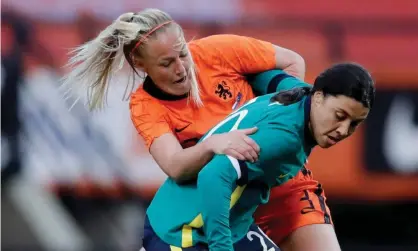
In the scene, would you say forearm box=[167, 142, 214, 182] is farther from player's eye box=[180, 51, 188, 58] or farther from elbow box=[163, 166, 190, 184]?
player's eye box=[180, 51, 188, 58]

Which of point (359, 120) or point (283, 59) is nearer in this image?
point (359, 120)

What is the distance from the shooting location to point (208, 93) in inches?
151

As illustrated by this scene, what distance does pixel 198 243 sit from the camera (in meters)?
3.50

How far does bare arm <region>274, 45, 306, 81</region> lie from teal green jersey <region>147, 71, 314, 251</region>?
447mm

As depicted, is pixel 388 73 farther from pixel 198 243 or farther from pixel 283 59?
pixel 198 243

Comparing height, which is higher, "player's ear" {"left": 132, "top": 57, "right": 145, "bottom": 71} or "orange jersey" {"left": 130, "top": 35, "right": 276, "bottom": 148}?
"player's ear" {"left": 132, "top": 57, "right": 145, "bottom": 71}

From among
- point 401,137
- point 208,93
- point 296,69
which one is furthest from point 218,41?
point 401,137

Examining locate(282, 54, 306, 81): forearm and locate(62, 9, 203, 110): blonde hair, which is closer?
locate(62, 9, 203, 110): blonde hair

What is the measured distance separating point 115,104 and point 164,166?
124 inches

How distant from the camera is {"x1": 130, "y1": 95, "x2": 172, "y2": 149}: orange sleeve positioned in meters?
3.71

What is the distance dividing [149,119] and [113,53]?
0.29 m

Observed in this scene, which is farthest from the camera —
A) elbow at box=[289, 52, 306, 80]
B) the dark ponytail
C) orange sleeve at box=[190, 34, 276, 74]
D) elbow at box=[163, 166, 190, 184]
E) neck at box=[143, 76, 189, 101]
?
elbow at box=[289, 52, 306, 80]

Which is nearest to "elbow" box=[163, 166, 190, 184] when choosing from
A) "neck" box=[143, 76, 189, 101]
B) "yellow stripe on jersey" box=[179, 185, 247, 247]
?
"yellow stripe on jersey" box=[179, 185, 247, 247]

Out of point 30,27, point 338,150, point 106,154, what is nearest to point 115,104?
point 106,154
